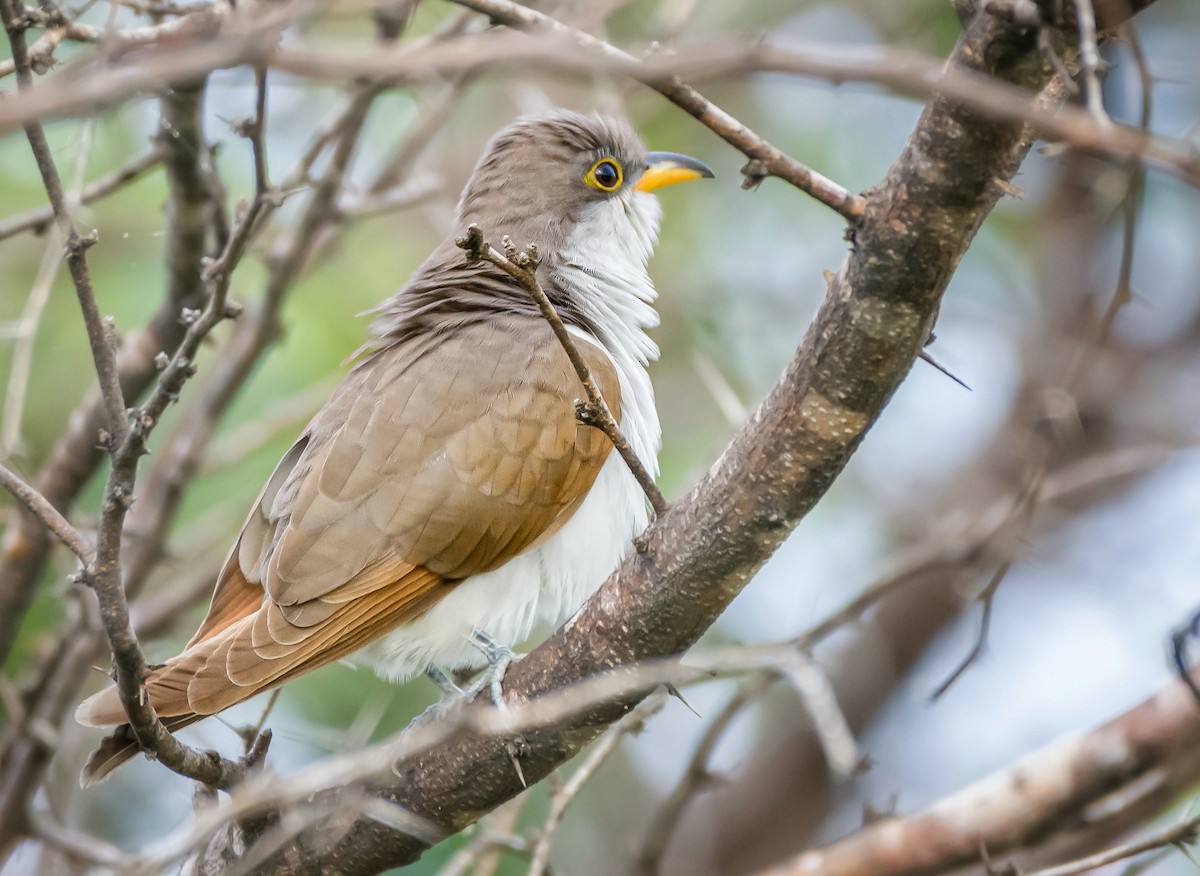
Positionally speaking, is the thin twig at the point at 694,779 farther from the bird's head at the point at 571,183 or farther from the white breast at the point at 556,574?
the bird's head at the point at 571,183

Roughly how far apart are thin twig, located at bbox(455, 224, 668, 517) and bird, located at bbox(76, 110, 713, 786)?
2.94ft

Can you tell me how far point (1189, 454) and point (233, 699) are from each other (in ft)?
14.7

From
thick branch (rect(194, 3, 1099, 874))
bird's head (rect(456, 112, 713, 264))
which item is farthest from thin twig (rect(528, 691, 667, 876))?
bird's head (rect(456, 112, 713, 264))

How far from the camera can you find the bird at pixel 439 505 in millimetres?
3113

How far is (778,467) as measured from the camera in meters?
2.34

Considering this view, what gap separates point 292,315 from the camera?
5754 millimetres

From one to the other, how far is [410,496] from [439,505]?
3.2 inches

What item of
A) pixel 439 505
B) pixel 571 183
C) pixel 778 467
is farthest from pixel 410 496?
pixel 571 183

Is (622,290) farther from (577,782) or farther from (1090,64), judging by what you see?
(1090,64)

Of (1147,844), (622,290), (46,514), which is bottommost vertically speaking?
(1147,844)

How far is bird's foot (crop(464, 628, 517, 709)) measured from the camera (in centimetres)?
298

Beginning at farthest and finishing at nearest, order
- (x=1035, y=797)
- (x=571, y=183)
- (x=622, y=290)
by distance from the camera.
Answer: (x=571, y=183) < (x=622, y=290) < (x=1035, y=797)

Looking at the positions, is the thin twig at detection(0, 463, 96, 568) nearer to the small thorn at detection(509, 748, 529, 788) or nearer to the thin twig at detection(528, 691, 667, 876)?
the small thorn at detection(509, 748, 529, 788)

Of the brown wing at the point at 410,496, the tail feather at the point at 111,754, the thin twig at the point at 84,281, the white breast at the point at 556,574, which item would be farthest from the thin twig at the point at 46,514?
the white breast at the point at 556,574
